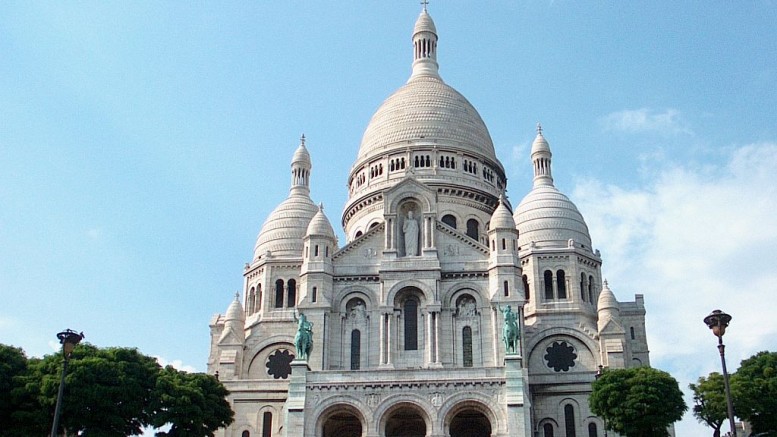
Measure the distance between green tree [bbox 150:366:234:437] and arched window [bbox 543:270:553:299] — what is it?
76.7 feet

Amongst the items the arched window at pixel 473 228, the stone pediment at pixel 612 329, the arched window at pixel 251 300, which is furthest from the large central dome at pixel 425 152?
the stone pediment at pixel 612 329

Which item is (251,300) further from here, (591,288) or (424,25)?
(424,25)

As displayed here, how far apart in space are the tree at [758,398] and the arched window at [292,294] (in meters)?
28.6

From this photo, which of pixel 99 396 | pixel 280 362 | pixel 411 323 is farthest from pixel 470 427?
pixel 99 396

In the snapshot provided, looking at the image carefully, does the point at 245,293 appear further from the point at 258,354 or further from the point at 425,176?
the point at 425,176

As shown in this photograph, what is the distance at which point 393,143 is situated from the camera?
70875mm

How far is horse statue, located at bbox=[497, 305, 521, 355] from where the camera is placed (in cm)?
4938

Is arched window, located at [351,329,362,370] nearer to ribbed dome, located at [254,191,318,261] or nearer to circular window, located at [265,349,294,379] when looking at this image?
circular window, located at [265,349,294,379]

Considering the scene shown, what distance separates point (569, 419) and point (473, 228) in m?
15.9

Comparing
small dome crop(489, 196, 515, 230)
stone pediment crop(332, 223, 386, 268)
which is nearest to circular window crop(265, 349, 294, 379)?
stone pediment crop(332, 223, 386, 268)

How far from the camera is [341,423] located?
175 ft

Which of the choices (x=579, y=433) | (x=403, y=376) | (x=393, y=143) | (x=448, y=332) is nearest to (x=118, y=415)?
(x=403, y=376)

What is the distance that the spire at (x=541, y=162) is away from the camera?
70.6 meters

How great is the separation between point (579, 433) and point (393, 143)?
83.9 feet
